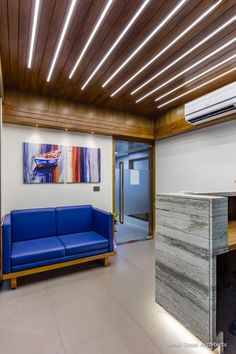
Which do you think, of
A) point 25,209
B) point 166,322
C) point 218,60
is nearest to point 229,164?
point 218,60

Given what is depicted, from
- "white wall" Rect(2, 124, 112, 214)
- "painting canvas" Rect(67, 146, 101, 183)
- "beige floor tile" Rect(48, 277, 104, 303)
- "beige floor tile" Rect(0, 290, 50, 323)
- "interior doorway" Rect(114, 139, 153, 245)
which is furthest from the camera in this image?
"interior doorway" Rect(114, 139, 153, 245)

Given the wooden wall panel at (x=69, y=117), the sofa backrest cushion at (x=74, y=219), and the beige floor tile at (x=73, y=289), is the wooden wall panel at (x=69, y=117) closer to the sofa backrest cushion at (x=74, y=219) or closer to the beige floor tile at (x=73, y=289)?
the sofa backrest cushion at (x=74, y=219)

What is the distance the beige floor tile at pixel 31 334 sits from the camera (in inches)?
65.1

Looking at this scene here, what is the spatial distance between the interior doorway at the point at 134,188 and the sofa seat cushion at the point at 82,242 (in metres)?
1.24


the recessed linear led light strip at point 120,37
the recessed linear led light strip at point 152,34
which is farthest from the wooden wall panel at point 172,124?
the recessed linear led light strip at point 120,37

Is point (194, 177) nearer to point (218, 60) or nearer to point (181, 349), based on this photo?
point (218, 60)

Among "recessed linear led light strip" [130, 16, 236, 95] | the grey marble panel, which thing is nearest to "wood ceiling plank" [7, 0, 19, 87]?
"recessed linear led light strip" [130, 16, 236, 95]

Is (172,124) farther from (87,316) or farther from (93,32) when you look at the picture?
(87,316)

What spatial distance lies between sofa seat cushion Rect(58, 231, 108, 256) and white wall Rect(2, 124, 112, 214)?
0.84 meters

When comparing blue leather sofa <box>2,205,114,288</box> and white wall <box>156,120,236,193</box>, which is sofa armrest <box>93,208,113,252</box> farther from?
white wall <box>156,120,236,193</box>

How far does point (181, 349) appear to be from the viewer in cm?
164

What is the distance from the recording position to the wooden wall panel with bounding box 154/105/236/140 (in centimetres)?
382

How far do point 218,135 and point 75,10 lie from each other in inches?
116

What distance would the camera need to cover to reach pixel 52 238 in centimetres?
333
